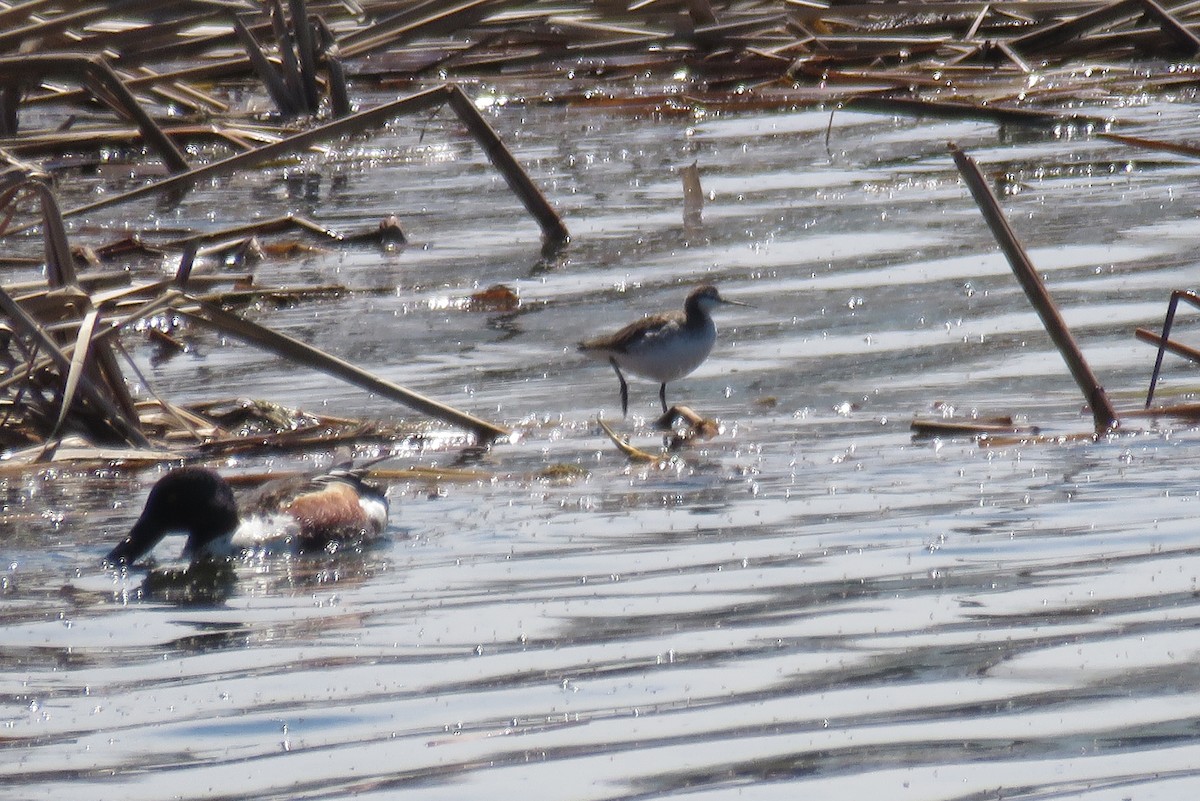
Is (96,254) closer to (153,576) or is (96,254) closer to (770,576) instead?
(153,576)

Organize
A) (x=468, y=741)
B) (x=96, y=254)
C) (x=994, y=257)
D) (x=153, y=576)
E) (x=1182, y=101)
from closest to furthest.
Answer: (x=468, y=741) < (x=153, y=576) < (x=994, y=257) < (x=96, y=254) < (x=1182, y=101)

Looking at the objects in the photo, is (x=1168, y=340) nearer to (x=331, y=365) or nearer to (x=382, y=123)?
(x=331, y=365)

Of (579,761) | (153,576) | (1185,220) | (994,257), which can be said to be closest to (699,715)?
(579,761)

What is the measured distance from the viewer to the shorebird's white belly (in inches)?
349

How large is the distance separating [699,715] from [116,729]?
51.8 inches

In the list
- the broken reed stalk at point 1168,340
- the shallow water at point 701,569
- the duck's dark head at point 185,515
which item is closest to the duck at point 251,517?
the duck's dark head at point 185,515

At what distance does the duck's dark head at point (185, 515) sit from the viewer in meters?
6.67

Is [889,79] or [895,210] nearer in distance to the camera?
[895,210]

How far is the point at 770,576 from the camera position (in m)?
5.81

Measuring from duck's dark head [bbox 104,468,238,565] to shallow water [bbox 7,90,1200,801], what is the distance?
0.49 ft

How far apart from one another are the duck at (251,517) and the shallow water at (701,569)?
10 cm

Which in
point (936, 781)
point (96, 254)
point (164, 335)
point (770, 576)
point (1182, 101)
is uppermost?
point (1182, 101)

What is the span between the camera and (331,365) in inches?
312

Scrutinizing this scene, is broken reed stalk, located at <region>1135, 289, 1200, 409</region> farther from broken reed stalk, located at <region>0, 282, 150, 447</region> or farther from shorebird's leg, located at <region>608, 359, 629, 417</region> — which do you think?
broken reed stalk, located at <region>0, 282, 150, 447</region>
